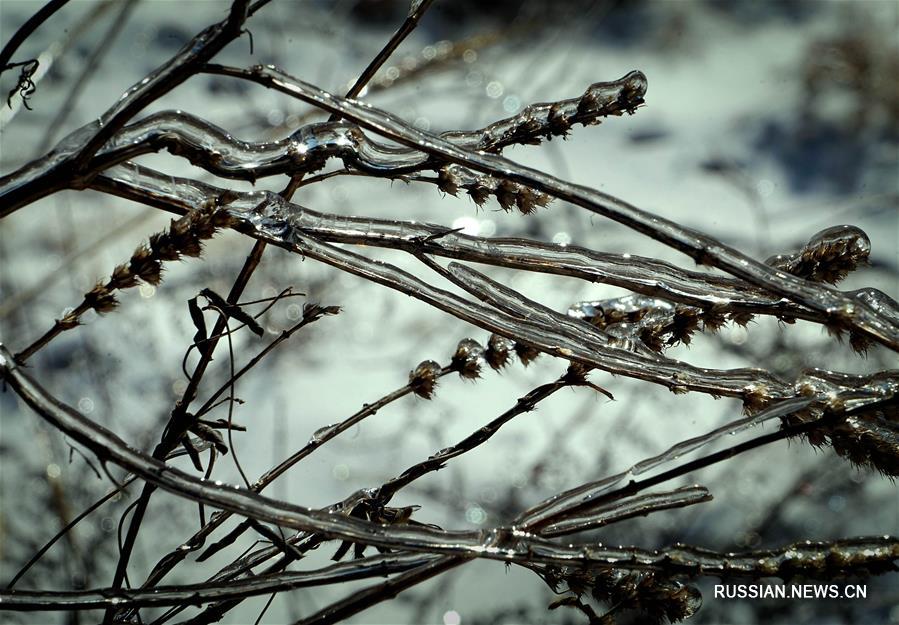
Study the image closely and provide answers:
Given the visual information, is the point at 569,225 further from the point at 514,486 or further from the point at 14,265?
the point at 14,265

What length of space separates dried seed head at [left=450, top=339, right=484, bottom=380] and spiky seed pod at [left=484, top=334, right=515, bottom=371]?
0.05ft

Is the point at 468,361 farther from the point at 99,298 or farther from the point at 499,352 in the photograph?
the point at 99,298

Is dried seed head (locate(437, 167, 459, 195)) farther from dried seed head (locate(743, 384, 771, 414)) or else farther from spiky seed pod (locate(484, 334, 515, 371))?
dried seed head (locate(743, 384, 771, 414))

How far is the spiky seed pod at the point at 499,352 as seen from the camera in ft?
2.62

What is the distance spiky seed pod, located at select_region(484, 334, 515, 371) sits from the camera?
799mm

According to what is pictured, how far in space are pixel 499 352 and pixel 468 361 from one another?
0.03 m

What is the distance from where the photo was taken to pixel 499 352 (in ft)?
2.62

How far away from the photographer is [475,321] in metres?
0.67

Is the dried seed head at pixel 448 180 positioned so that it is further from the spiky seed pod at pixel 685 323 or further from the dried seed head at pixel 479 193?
the spiky seed pod at pixel 685 323

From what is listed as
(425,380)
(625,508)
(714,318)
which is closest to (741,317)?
(714,318)

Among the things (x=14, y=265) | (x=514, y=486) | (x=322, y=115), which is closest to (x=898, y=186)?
(x=514, y=486)

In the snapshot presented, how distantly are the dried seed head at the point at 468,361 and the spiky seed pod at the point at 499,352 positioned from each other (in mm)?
16

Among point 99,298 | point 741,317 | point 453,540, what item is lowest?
point 453,540

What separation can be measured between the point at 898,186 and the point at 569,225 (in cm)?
104
